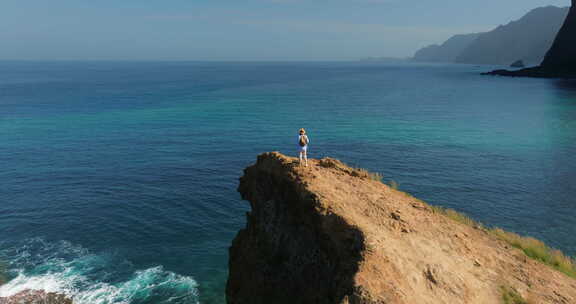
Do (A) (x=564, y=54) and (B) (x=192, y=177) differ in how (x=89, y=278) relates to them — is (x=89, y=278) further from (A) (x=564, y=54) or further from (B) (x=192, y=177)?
(A) (x=564, y=54)

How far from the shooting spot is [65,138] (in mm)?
65562

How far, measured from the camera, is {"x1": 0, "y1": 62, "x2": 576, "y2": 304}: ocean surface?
29192 millimetres

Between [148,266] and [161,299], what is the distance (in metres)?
4.61

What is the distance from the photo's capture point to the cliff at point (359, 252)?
13.4 m

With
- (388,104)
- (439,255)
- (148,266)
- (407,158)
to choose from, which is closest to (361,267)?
(439,255)

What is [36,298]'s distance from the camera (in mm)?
25250

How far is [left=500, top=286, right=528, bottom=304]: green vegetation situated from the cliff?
6cm

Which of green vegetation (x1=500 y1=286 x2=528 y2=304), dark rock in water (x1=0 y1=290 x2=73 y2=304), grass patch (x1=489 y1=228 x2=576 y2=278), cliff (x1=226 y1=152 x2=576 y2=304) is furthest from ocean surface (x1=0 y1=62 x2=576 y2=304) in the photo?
green vegetation (x1=500 y1=286 x2=528 y2=304)

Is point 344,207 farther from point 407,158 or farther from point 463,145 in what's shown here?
point 463,145

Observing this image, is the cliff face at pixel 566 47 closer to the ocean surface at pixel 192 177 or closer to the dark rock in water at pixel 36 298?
the ocean surface at pixel 192 177

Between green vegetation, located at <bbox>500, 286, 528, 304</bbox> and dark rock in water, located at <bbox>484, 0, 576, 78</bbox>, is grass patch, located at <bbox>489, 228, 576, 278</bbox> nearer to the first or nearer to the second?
green vegetation, located at <bbox>500, 286, 528, 304</bbox>

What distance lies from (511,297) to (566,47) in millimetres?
205091

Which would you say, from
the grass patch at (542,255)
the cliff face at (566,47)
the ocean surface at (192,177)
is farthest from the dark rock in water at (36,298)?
the cliff face at (566,47)

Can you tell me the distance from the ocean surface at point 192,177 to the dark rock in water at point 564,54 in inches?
3929
